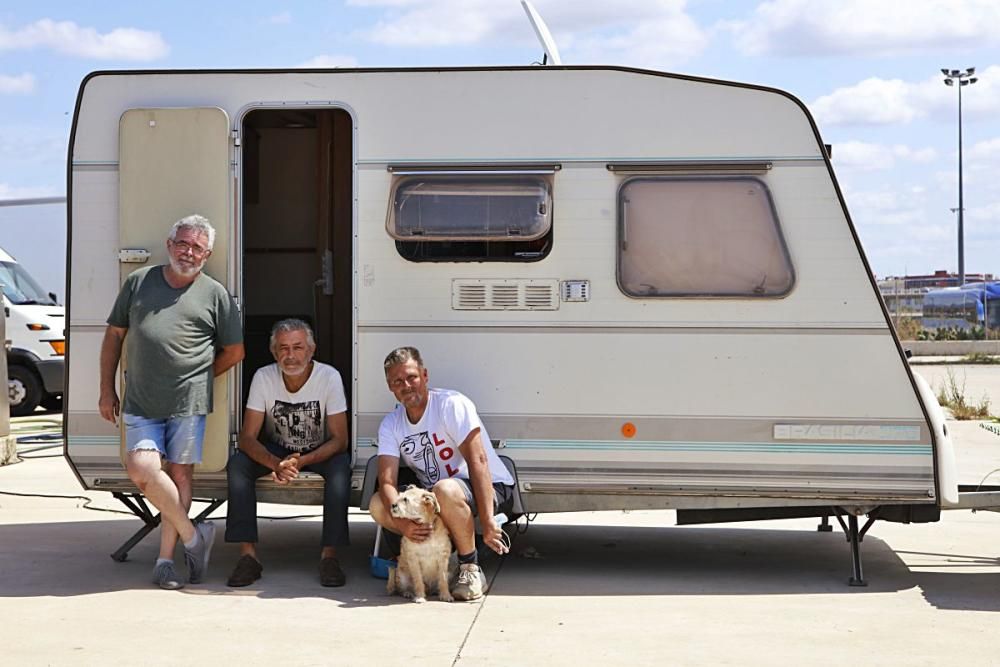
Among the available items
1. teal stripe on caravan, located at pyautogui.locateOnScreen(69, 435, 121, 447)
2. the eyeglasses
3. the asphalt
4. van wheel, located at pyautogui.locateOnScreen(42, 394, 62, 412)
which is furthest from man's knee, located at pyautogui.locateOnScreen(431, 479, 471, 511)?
van wheel, located at pyautogui.locateOnScreen(42, 394, 62, 412)

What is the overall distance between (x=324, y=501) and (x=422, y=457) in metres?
0.58

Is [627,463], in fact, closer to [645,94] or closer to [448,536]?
[448,536]

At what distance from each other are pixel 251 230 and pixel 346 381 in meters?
1.31

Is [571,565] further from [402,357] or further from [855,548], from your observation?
[402,357]

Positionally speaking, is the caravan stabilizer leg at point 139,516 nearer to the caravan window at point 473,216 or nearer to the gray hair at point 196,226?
the gray hair at point 196,226

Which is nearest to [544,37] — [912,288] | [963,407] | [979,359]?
[963,407]

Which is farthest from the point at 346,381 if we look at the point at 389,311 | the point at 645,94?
the point at 645,94

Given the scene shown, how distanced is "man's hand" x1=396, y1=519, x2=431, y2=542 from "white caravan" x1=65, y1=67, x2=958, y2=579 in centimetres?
62

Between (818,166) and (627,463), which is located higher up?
(818,166)

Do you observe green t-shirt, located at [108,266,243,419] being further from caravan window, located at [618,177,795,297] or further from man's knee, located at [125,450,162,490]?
caravan window, located at [618,177,795,297]

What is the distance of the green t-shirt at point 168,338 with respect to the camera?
254 inches

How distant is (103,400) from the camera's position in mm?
6617

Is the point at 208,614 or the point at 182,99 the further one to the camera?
the point at 182,99

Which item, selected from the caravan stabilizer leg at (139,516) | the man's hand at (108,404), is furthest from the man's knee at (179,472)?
the caravan stabilizer leg at (139,516)
